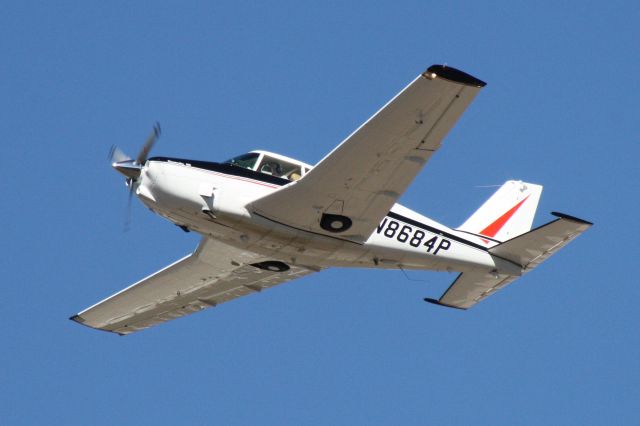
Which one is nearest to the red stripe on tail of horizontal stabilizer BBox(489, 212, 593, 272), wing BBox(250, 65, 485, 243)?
horizontal stabilizer BBox(489, 212, 593, 272)

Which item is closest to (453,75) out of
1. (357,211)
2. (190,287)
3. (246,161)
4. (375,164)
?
(375,164)

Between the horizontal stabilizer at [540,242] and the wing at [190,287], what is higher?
the horizontal stabilizer at [540,242]

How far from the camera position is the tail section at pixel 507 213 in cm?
2909

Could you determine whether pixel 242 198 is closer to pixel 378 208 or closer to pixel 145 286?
pixel 378 208

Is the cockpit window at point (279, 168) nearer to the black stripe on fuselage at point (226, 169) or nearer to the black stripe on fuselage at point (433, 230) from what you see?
the black stripe on fuselage at point (226, 169)

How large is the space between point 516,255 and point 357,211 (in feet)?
15.0

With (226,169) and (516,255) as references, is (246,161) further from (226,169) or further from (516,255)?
(516,255)

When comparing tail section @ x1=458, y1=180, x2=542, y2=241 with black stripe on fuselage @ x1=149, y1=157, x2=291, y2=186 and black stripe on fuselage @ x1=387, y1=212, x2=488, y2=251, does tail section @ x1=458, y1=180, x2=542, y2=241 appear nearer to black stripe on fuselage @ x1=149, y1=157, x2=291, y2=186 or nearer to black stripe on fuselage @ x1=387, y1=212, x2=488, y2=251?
black stripe on fuselage @ x1=387, y1=212, x2=488, y2=251

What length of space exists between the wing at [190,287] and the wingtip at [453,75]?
818 centimetres

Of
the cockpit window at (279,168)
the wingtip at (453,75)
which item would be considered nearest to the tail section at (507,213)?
the cockpit window at (279,168)

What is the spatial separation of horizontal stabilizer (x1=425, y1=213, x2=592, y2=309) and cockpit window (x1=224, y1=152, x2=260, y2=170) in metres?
6.17

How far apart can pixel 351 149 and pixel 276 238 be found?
3.29 meters

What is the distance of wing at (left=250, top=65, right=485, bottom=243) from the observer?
22.0m

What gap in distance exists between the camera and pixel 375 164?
78.4 feet
